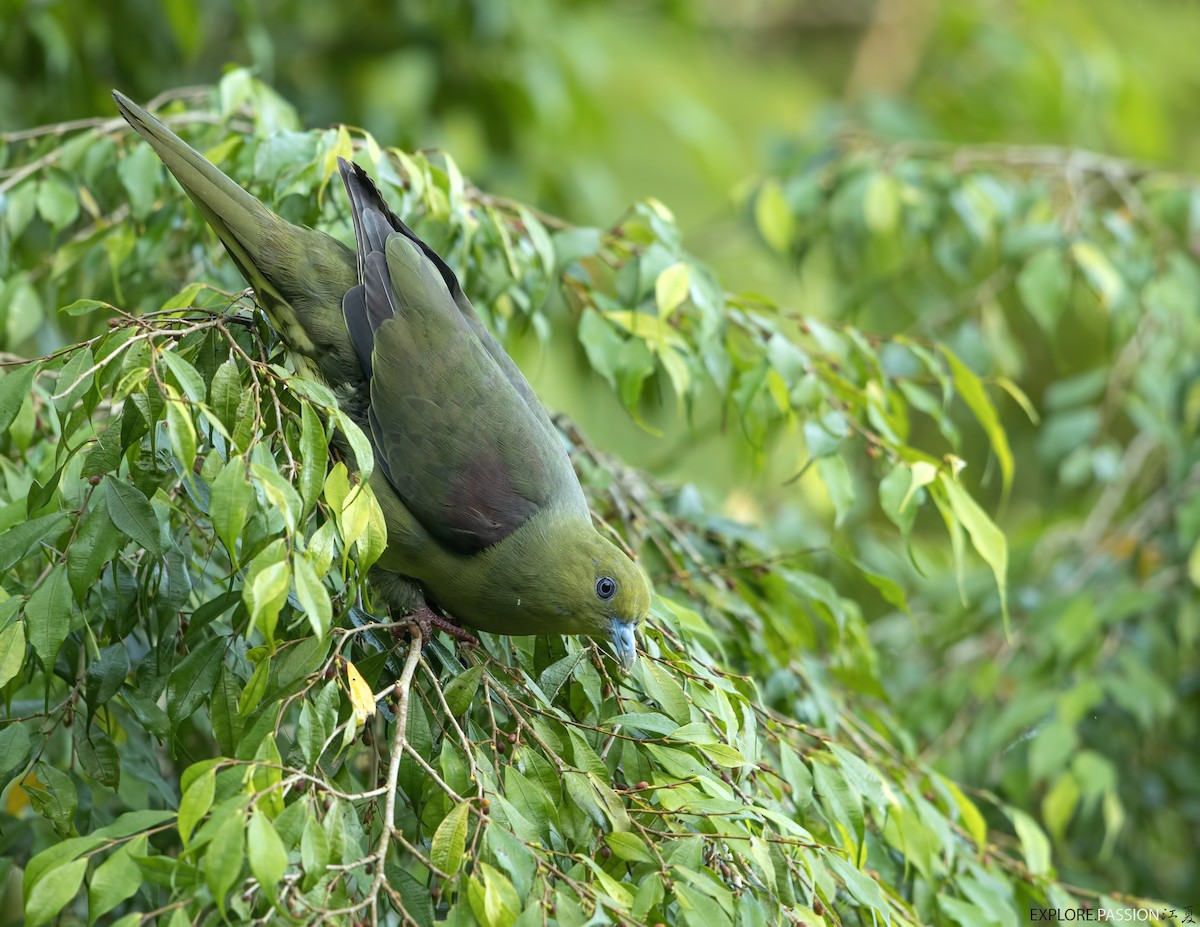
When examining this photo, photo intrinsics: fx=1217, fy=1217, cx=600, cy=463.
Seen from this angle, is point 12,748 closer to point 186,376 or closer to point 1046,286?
point 186,376

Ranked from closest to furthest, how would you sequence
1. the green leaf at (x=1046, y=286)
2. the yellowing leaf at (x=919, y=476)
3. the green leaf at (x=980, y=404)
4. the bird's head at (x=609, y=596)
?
1. the bird's head at (x=609, y=596)
2. the yellowing leaf at (x=919, y=476)
3. the green leaf at (x=980, y=404)
4. the green leaf at (x=1046, y=286)

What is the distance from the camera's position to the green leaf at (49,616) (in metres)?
2.11

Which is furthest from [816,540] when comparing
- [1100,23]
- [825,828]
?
[1100,23]

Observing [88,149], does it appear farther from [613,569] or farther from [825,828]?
[825,828]

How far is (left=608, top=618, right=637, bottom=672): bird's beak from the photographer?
2570 millimetres

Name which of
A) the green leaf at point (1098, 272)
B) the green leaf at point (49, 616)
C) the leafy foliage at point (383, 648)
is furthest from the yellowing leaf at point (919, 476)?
the green leaf at point (1098, 272)

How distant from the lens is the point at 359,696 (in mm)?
2096

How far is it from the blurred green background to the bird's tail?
0.71 metres

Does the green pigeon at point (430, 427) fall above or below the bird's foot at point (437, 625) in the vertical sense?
above

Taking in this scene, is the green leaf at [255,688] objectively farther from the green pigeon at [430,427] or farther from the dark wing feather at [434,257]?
the dark wing feather at [434,257]

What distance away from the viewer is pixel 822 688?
3.32 metres

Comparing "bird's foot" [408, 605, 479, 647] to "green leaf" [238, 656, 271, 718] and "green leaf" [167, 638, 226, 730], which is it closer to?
"green leaf" [167, 638, 226, 730]

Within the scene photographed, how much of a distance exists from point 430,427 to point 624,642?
774mm

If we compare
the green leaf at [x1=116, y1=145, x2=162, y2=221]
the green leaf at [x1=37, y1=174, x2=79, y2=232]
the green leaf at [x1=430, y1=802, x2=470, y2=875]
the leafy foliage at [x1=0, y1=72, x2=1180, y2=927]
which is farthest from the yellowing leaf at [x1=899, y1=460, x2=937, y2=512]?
the green leaf at [x1=37, y1=174, x2=79, y2=232]
